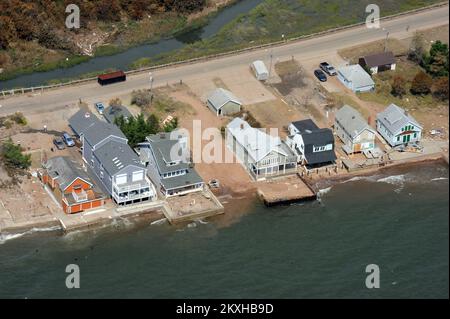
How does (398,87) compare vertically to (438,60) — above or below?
below

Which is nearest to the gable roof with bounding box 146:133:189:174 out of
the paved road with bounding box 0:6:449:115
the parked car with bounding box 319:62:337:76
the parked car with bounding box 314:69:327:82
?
the paved road with bounding box 0:6:449:115

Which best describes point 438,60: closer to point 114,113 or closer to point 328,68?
point 328,68

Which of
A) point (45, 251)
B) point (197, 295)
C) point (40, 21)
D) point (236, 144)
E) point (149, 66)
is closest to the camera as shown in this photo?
point (197, 295)

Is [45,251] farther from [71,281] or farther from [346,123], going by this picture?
[346,123]

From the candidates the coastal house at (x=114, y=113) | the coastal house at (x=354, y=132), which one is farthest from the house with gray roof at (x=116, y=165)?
the coastal house at (x=354, y=132)

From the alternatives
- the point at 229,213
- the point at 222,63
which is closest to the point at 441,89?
the point at 222,63

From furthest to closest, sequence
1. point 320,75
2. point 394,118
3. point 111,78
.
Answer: point 320,75
point 111,78
point 394,118

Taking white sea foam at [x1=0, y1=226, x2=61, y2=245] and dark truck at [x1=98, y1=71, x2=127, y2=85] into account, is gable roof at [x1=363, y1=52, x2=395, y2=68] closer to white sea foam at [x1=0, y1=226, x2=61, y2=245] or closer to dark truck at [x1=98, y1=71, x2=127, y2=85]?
dark truck at [x1=98, y1=71, x2=127, y2=85]

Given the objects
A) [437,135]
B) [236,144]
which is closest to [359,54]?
[437,135]
